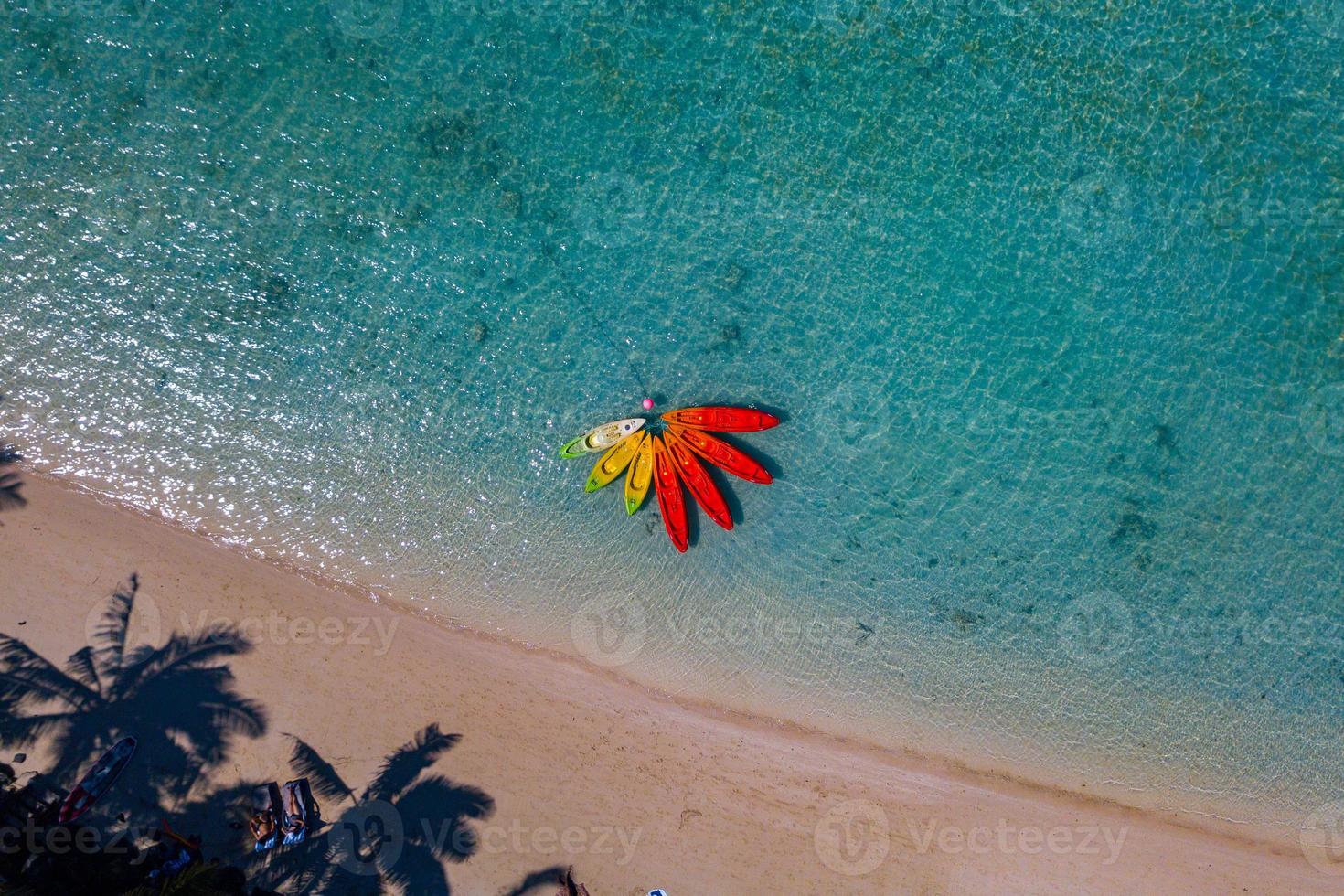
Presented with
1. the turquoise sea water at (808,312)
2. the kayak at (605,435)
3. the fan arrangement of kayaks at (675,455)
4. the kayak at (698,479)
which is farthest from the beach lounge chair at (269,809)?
the kayak at (698,479)

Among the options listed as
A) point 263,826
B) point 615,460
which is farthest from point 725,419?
point 263,826

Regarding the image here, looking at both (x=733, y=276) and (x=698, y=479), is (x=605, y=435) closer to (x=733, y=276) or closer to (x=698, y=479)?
(x=698, y=479)

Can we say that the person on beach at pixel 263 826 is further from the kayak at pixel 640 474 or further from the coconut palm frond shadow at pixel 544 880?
the kayak at pixel 640 474

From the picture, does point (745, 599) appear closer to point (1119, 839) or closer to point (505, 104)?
point (1119, 839)

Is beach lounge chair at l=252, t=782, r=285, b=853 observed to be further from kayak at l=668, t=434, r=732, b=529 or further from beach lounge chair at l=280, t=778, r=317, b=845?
kayak at l=668, t=434, r=732, b=529

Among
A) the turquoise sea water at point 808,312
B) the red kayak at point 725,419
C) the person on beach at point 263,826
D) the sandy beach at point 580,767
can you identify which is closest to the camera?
the person on beach at point 263,826
